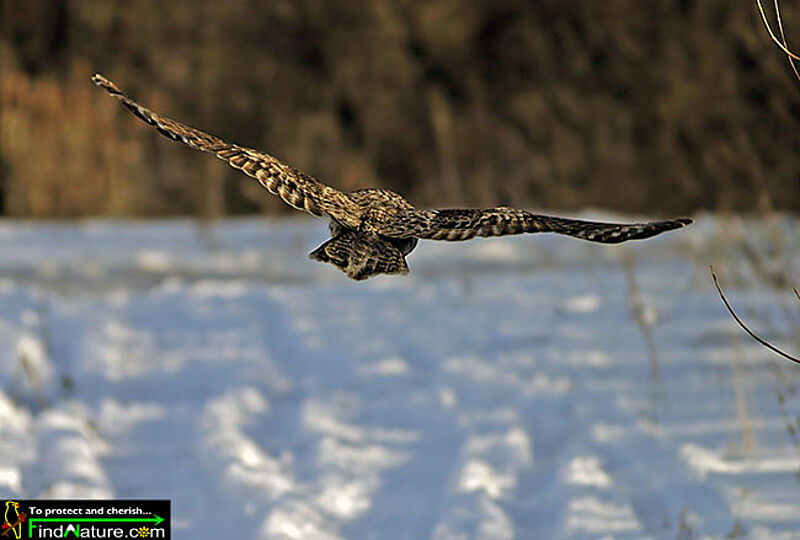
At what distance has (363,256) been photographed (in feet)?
6.06

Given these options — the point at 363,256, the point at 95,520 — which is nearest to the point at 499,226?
the point at 363,256

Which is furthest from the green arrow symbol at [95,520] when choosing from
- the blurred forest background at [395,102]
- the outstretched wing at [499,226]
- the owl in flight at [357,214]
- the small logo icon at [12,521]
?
the blurred forest background at [395,102]

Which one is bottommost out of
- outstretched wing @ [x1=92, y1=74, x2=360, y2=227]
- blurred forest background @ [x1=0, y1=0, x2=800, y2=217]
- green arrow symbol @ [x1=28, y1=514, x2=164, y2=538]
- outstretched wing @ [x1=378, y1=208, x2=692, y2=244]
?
outstretched wing @ [x1=378, y1=208, x2=692, y2=244]

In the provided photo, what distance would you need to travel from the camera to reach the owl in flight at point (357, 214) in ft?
5.58

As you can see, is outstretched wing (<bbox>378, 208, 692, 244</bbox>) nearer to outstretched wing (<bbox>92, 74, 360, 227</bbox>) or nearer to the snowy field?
outstretched wing (<bbox>92, 74, 360, 227</bbox>)

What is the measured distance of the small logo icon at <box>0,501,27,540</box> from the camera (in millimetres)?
3094

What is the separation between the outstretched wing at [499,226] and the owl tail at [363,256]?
1.8 inches

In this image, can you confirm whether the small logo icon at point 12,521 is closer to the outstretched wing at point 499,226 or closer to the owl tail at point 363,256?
the owl tail at point 363,256

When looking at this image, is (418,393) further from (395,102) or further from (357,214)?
(395,102)

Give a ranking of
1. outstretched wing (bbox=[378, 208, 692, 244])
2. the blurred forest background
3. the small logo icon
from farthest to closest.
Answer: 1. the blurred forest background
2. the small logo icon
3. outstretched wing (bbox=[378, 208, 692, 244])

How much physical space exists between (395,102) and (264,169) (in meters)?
10.1

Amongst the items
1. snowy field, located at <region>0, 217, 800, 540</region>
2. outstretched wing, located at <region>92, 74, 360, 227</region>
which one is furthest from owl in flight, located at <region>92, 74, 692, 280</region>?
snowy field, located at <region>0, 217, 800, 540</region>

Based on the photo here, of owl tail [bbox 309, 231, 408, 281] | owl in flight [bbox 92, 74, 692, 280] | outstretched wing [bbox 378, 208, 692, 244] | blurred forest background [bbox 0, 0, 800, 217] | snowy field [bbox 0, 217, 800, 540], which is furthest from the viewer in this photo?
blurred forest background [bbox 0, 0, 800, 217]

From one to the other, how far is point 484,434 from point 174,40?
29.3ft
